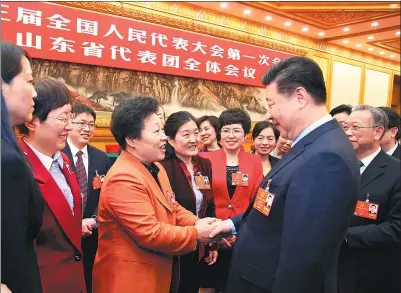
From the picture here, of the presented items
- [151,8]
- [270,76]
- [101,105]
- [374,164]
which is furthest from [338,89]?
[270,76]

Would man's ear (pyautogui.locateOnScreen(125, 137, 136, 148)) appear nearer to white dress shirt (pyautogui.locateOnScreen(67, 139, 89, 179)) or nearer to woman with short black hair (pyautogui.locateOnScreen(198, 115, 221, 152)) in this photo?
white dress shirt (pyautogui.locateOnScreen(67, 139, 89, 179))

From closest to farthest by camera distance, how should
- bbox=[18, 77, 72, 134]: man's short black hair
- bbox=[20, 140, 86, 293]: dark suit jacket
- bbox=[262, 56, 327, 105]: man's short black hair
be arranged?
bbox=[262, 56, 327, 105]: man's short black hair < bbox=[20, 140, 86, 293]: dark suit jacket < bbox=[18, 77, 72, 134]: man's short black hair

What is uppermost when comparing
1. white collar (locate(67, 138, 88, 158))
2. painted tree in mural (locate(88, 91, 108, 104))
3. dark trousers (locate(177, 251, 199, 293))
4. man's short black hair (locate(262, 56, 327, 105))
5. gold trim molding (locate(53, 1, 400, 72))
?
gold trim molding (locate(53, 1, 400, 72))

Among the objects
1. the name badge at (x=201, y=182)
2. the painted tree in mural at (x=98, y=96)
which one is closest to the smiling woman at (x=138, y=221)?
the name badge at (x=201, y=182)

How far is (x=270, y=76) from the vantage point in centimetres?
142

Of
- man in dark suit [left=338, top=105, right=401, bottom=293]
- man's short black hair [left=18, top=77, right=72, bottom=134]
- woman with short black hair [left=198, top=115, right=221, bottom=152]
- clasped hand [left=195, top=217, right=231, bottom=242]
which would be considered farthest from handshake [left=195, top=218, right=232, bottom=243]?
woman with short black hair [left=198, top=115, right=221, bottom=152]

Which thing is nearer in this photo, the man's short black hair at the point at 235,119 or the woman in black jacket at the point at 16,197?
the woman in black jacket at the point at 16,197

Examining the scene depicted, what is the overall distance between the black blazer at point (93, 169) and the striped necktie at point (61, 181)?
0.88 meters

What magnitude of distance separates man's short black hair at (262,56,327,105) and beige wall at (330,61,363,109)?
8.44 m

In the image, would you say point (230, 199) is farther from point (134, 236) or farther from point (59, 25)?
point (59, 25)

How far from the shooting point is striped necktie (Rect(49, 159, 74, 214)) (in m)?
1.71

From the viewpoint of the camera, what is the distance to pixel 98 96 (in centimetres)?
550

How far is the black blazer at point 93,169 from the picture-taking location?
8.54 feet

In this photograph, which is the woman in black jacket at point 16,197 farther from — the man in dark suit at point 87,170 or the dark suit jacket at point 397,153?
the dark suit jacket at point 397,153
